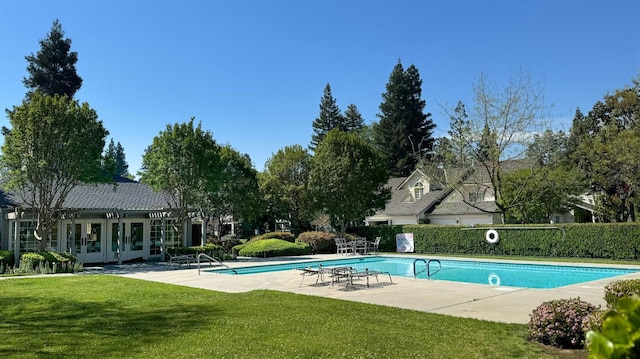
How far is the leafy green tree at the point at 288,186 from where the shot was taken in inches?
1494

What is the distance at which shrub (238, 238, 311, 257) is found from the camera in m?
28.0

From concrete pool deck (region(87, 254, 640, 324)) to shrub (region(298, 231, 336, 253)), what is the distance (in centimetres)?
1263

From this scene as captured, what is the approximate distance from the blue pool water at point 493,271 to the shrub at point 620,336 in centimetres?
1667

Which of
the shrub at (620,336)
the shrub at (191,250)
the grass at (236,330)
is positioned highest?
the shrub at (620,336)

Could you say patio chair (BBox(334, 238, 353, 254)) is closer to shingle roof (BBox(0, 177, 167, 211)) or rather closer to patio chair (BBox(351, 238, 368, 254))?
patio chair (BBox(351, 238, 368, 254))

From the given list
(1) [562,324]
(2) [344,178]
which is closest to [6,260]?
(2) [344,178]

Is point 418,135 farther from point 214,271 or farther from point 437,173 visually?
point 214,271

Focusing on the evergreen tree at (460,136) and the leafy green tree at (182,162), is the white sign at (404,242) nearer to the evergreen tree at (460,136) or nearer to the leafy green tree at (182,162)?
the evergreen tree at (460,136)

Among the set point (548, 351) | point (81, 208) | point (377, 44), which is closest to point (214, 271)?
point (81, 208)

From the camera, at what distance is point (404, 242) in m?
31.7

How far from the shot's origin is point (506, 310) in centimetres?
1030

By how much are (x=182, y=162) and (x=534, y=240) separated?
19.4 m

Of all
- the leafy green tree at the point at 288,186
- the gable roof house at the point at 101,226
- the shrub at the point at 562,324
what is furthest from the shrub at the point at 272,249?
the shrub at the point at 562,324

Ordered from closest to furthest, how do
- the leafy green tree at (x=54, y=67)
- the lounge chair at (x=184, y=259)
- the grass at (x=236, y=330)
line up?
the grass at (x=236, y=330) → the lounge chair at (x=184, y=259) → the leafy green tree at (x=54, y=67)
